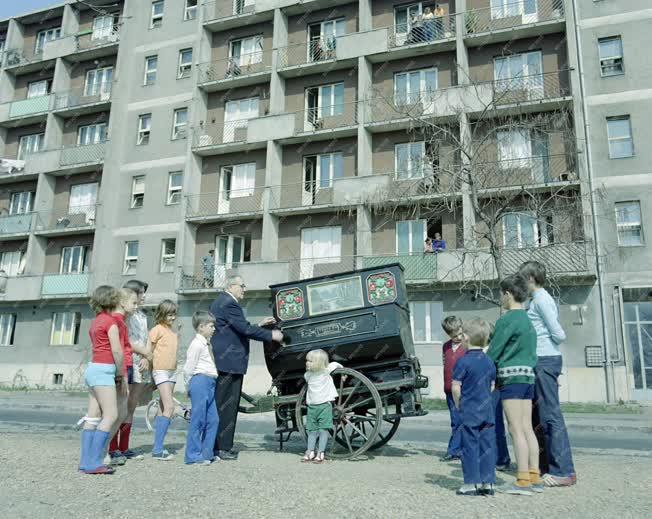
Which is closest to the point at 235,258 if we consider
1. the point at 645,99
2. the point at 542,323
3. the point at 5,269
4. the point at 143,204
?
the point at 143,204

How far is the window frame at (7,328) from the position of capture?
30.3 metres

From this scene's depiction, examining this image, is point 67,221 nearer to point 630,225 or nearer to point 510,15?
point 510,15

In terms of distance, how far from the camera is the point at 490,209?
21656 millimetres

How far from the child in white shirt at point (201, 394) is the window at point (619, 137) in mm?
19479

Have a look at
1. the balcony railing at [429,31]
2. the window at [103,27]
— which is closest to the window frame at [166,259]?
the window at [103,27]

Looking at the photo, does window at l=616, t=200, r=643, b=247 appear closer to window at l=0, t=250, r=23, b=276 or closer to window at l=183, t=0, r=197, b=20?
window at l=183, t=0, r=197, b=20

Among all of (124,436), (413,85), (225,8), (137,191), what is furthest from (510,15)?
(124,436)

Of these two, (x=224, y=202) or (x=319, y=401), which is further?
(x=224, y=202)

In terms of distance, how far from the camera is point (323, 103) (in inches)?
1055

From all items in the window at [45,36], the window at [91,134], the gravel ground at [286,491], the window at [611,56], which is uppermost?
the window at [45,36]

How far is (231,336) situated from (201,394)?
0.81 metres

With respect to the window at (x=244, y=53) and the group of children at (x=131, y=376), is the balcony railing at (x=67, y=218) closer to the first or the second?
the window at (x=244, y=53)

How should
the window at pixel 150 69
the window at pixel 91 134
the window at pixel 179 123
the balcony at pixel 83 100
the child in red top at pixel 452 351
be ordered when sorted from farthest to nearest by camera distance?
1. the window at pixel 91 134
2. the balcony at pixel 83 100
3. the window at pixel 150 69
4. the window at pixel 179 123
5. the child in red top at pixel 452 351

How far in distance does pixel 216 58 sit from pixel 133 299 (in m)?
25.7
